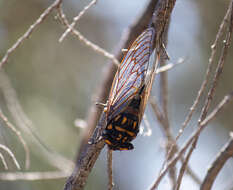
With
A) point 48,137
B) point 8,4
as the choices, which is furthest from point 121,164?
point 8,4

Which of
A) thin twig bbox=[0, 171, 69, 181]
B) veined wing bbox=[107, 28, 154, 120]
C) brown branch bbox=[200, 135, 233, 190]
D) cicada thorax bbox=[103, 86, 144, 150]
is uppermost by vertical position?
veined wing bbox=[107, 28, 154, 120]

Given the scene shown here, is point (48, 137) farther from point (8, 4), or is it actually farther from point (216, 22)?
point (216, 22)

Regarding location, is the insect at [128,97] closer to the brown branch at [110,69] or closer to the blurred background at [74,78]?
the brown branch at [110,69]

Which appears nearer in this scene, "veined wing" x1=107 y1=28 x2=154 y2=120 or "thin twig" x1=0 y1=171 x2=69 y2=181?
"veined wing" x1=107 y1=28 x2=154 y2=120

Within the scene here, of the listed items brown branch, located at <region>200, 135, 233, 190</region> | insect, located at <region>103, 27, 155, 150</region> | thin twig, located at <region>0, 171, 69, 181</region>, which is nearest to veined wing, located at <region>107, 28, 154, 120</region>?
insect, located at <region>103, 27, 155, 150</region>

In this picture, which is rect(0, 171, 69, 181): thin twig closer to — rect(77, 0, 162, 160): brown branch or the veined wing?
rect(77, 0, 162, 160): brown branch

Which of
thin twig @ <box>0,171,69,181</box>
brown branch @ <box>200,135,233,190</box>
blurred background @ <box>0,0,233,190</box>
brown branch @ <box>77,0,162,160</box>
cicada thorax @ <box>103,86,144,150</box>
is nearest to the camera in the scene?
cicada thorax @ <box>103,86,144,150</box>

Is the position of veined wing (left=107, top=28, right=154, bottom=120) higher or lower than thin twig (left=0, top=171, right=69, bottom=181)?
higher
